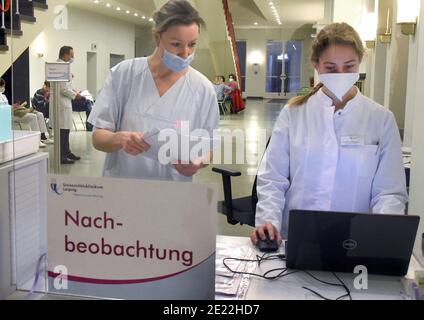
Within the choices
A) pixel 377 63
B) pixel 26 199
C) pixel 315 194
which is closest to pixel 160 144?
pixel 26 199

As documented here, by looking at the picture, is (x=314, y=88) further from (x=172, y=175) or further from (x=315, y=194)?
(x=172, y=175)

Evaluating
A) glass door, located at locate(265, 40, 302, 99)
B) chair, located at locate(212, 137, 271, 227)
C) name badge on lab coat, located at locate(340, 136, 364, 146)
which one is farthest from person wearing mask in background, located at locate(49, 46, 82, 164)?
chair, located at locate(212, 137, 271, 227)

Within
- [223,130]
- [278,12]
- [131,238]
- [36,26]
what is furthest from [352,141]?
[36,26]

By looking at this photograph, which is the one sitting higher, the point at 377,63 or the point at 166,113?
the point at 377,63

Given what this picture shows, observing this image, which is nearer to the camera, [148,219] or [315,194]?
[148,219]

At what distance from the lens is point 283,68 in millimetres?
2016

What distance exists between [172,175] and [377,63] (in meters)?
1.32

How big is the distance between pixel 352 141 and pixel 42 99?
108 centimetres

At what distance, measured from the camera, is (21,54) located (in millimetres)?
1531

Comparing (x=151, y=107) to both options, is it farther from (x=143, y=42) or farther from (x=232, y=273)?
(x=232, y=273)

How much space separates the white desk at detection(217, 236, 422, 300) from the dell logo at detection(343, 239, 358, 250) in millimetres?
97

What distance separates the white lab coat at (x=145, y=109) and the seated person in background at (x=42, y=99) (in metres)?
0.17
